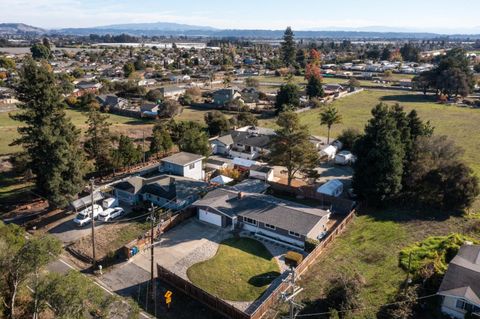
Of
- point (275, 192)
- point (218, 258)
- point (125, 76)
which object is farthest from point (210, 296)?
point (125, 76)

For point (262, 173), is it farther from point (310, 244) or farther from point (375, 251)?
point (375, 251)

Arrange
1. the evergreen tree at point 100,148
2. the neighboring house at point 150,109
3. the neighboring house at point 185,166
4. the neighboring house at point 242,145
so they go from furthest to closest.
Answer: the neighboring house at point 150,109, the neighboring house at point 242,145, the evergreen tree at point 100,148, the neighboring house at point 185,166

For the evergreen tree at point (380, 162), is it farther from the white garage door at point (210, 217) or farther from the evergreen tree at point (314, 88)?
the evergreen tree at point (314, 88)

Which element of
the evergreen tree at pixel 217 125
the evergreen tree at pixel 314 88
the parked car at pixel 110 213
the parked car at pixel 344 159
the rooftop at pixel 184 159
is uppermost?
the evergreen tree at pixel 314 88

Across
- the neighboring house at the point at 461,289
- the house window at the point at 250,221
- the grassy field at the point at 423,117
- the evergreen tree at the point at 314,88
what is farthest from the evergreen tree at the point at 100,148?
the evergreen tree at the point at 314,88

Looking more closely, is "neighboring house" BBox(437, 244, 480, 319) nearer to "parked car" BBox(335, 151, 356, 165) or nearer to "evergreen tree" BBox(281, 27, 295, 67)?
"parked car" BBox(335, 151, 356, 165)

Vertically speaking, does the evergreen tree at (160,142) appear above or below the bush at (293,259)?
above
